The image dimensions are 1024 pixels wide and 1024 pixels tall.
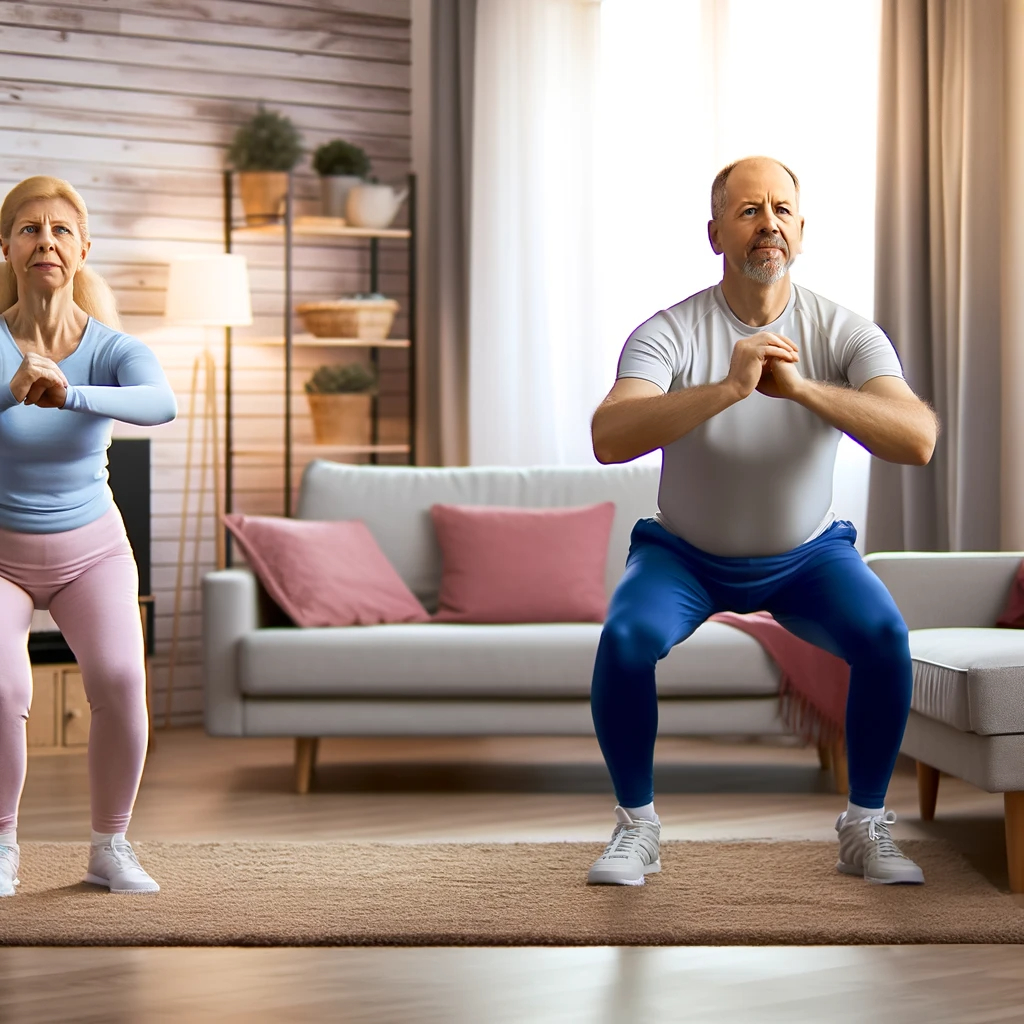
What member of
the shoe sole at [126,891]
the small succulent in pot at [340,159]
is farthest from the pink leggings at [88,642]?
the small succulent in pot at [340,159]

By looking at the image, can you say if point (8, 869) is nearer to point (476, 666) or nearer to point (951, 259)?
point (476, 666)

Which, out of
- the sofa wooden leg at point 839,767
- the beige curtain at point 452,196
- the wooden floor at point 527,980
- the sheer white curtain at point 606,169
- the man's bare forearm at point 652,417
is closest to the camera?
the wooden floor at point 527,980

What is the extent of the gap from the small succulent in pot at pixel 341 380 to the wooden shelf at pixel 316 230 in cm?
46

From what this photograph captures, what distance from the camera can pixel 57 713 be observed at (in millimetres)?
4391

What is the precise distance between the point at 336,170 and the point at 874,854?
340 cm

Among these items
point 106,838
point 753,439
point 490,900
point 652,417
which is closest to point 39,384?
point 106,838

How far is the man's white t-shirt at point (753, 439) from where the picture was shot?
265 cm

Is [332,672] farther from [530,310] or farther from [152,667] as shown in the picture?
[530,310]

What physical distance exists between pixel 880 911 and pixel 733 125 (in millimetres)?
2863

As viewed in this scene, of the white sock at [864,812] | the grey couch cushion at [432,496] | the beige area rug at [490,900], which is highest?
the grey couch cushion at [432,496]

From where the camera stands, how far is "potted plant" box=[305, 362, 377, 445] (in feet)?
16.8

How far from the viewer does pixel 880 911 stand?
241 cm

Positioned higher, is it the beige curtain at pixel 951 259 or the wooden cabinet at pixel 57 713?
the beige curtain at pixel 951 259

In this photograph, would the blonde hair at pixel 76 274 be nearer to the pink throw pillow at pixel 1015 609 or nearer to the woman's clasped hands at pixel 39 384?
the woman's clasped hands at pixel 39 384
